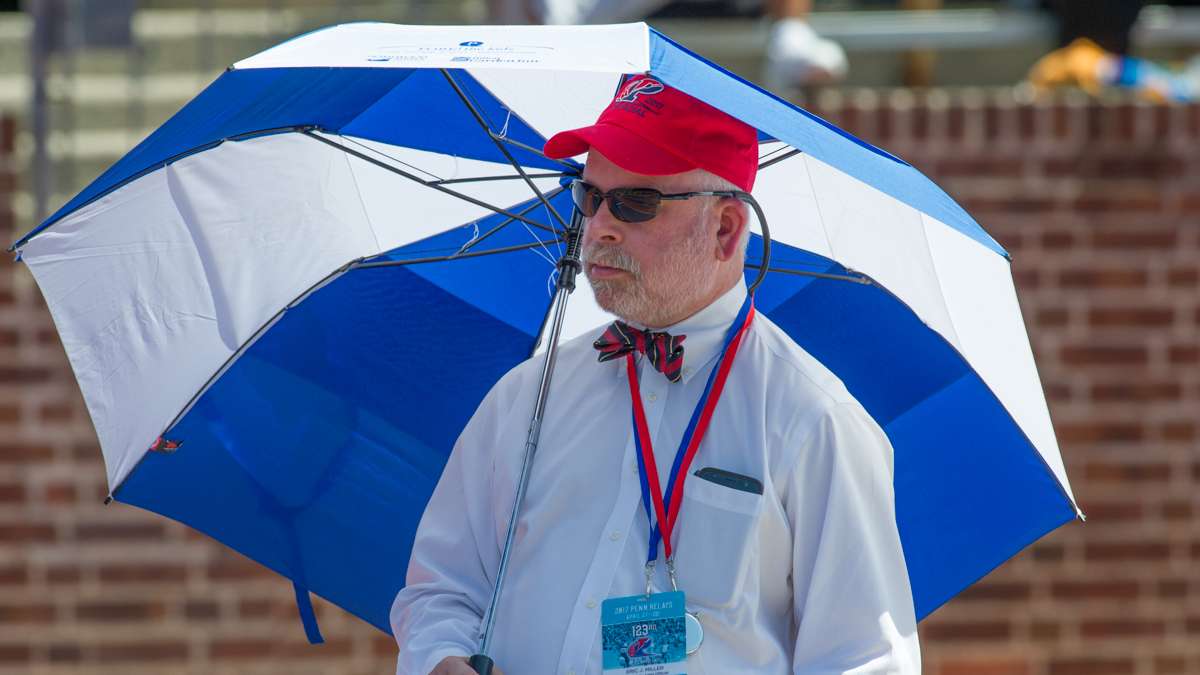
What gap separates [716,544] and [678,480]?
0.13 m

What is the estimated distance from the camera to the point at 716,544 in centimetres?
273

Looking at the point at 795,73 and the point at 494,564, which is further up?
the point at 795,73

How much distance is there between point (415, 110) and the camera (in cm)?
338

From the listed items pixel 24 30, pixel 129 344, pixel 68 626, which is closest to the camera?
pixel 129 344

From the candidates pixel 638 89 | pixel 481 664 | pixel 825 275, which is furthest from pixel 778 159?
pixel 481 664

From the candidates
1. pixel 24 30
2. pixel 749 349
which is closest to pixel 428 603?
pixel 749 349

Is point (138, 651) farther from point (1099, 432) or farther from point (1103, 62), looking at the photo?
point (1103, 62)

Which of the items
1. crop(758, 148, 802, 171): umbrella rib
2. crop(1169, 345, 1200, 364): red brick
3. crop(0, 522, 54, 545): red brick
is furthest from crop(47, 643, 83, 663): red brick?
crop(1169, 345, 1200, 364): red brick

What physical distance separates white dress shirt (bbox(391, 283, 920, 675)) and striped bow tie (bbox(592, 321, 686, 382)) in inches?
1.0

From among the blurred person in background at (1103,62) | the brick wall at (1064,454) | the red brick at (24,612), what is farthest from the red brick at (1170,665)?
the red brick at (24,612)

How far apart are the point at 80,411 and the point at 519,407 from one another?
11.8 feet

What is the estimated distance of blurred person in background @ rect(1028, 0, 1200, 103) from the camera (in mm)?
6465

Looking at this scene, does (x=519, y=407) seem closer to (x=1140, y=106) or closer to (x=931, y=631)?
(x=931, y=631)

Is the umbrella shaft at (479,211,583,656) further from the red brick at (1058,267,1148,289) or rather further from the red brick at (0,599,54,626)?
the red brick at (0,599,54,626)
